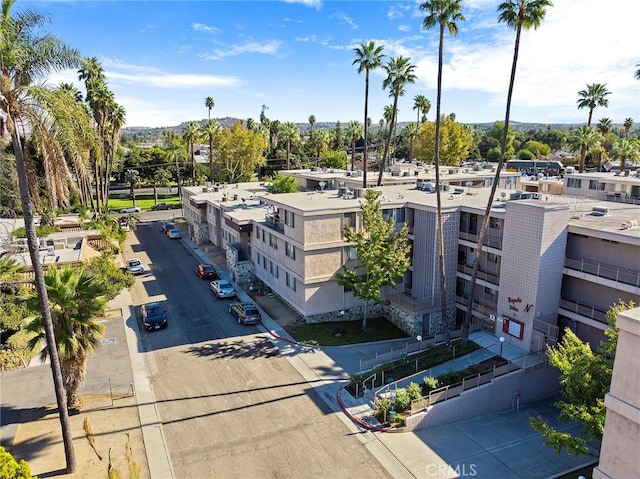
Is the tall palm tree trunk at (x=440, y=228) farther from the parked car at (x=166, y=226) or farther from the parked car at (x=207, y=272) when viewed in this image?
the parked car at (x=166, y=226)

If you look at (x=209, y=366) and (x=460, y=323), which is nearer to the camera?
(x=209, y=366)

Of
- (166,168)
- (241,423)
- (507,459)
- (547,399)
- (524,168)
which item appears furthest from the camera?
(166,168)

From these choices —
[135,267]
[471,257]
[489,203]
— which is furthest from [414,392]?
[135,267]

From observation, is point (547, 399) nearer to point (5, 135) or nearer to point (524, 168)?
point (5, 135)

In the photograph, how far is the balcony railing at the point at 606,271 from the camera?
82.0 feet

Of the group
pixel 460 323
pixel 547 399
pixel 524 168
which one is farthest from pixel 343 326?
pixel 524 168

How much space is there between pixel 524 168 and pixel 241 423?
92.7m

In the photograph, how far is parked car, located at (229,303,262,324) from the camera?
34434 mm

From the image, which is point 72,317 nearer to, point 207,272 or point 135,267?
point 207,272

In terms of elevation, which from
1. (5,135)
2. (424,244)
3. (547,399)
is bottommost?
(547,399)

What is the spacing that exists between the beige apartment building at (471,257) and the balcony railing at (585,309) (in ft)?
0.19

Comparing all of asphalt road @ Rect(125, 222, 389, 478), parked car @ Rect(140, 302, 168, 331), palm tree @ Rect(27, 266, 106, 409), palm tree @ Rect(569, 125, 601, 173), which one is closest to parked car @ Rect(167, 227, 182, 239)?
asphalt road @ Rect(125, 222, 389, 478)

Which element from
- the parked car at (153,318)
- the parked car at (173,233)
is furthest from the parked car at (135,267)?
the parked car at (173,233)

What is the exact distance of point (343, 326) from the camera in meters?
34.7
